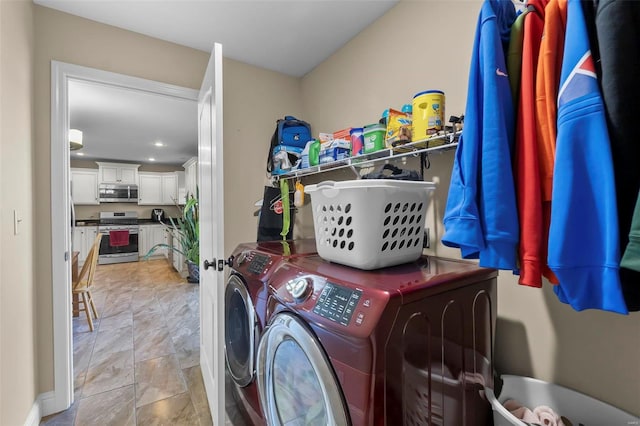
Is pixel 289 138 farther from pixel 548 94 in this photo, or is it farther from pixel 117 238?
pixel 117 238

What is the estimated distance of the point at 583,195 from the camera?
546 millimetres

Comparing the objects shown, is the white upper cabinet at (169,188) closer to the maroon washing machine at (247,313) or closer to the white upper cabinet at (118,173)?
the white upper cabinet at (118,173)

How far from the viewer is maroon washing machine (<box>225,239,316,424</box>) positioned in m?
1.27

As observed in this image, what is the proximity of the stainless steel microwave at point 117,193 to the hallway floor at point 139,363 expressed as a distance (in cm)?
321

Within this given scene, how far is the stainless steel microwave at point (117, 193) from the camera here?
20.8 feet

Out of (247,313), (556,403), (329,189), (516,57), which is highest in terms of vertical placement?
(516,57)

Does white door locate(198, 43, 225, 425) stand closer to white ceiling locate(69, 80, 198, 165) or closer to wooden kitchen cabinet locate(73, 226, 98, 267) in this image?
white ceiling locate(69, 80, 198, 165)

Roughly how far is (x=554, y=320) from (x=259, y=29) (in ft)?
7.46

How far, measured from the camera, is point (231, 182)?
2.29 m

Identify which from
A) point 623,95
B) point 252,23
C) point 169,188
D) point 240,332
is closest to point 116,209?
point 169,188

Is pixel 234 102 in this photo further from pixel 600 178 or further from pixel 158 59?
pixel 600 178

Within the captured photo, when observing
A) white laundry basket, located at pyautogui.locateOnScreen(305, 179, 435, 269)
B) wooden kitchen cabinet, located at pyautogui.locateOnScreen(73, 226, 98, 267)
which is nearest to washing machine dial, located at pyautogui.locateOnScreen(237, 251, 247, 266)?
white laundry basket, located at pyautogui.locateOnScreen(305, 179, 435, 269)

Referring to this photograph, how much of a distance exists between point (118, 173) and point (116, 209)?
0.88 metres

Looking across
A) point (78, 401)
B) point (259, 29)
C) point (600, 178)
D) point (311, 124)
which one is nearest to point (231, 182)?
point (311, 124)
